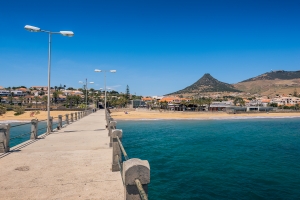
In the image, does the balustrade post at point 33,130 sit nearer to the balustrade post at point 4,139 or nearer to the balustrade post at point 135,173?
the balustrade post at point 4,139

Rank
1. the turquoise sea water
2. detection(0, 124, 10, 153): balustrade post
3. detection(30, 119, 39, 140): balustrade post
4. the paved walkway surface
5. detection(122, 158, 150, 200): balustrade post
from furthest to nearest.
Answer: detection(30, 119, 39, 140): balustrade post → the turquoise sea water → detection(0, 124, 10, 153): balustrade post → the paved walkway surface → detection(122, 158, 150, 200): balustrade post

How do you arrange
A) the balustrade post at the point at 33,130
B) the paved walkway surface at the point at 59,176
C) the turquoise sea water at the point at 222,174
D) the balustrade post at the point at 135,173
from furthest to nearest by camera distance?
the balustrade post at the point at 33,130
the turquoise sea water at the point at 222,174
the paved walkway surface at the point at 59,176
the balustrade post at the point at 135,173

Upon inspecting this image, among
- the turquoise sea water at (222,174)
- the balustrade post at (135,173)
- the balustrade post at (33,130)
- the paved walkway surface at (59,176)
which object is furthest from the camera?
the balustrade post at (33,130)

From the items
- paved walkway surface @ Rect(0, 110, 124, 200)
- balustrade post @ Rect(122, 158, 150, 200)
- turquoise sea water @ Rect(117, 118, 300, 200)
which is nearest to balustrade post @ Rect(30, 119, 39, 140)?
paved walkway surface @ Rect(0, 110, 124, 200)

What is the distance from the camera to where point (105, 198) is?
523 cm

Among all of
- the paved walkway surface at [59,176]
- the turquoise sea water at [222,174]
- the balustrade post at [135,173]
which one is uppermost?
the balustrade post at [135,173]

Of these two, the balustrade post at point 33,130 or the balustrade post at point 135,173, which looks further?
the balustrade post at point 33,130

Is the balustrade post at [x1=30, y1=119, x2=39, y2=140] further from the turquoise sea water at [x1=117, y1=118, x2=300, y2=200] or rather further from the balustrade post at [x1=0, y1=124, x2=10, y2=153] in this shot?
the turquoise sea water at [x1=117, y1=118, x2=300, y2=200]

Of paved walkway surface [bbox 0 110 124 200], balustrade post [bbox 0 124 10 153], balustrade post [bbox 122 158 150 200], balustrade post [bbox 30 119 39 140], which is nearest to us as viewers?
balustrade post [bbox 122 158 150 200]

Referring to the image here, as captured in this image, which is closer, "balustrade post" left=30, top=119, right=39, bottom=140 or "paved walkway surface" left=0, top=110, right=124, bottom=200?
"paved walkway surface" left=0, top=110, right=124, bottom=200

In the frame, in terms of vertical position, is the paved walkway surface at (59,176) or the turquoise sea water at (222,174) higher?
the paved walkway surface at (59,176)

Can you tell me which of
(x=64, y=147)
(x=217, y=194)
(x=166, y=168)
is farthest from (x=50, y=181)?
(x=166, y=168)

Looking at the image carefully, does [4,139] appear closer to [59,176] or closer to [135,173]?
[59,176]

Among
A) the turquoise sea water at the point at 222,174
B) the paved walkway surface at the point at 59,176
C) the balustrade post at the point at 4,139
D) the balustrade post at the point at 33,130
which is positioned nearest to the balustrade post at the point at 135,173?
the paved walkway surface at the point at 59,176
